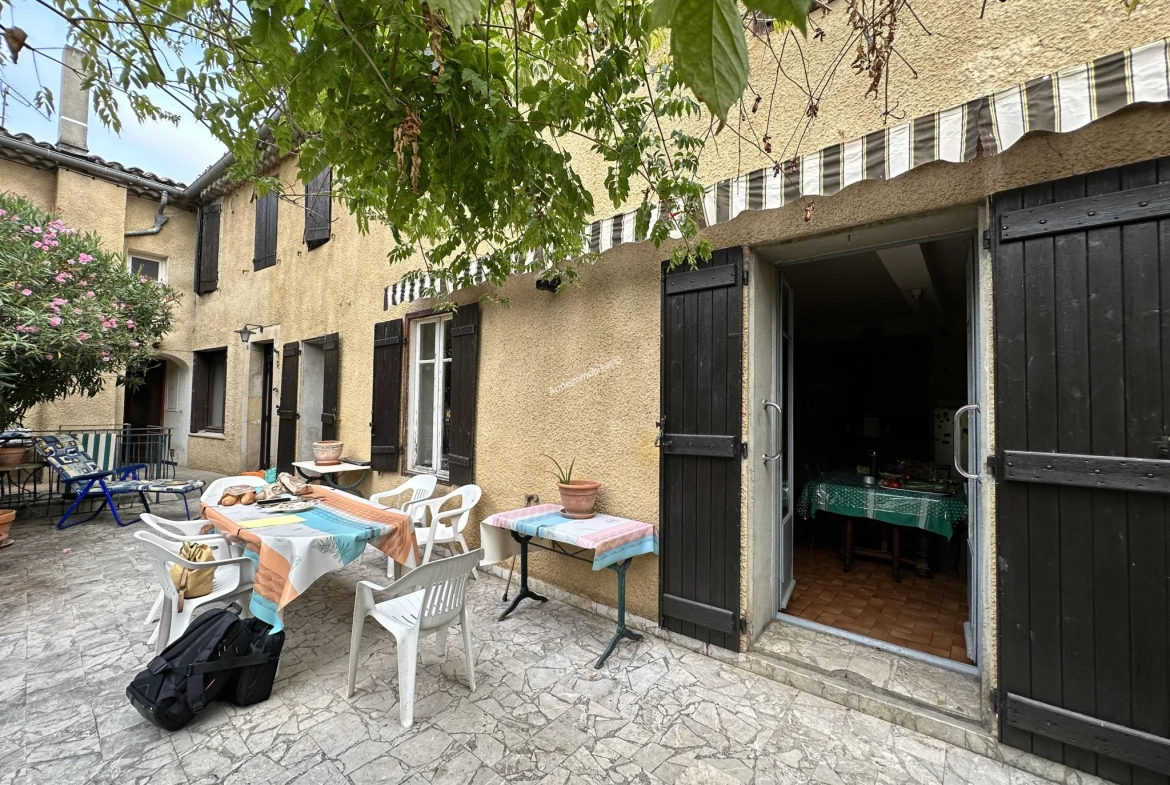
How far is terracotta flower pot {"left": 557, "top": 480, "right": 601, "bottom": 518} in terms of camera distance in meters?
3.79

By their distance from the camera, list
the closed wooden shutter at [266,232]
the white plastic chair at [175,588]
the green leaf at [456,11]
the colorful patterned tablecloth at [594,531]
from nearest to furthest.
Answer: the green leaf at [456,11]
the white plastic chair at [175,588]
the colorful patterned tablecloth at [594,531]
the closed wooden shutter at [266,232]

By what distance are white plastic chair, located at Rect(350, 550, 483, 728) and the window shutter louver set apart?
1057 centimetres

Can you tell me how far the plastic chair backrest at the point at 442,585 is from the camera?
271 cm

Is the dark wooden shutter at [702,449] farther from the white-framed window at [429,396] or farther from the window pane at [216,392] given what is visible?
the window pane at [216,392]

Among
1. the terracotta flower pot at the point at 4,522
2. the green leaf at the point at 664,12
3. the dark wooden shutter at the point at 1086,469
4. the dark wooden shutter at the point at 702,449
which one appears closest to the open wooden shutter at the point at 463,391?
the dark wooden shutter at the point at 702,449

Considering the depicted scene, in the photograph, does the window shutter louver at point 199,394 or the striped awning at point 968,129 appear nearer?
the striped awning at point 968,129

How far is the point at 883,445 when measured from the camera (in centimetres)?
802

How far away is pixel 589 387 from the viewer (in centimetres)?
418

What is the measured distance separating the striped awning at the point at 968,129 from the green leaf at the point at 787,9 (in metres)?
2.25

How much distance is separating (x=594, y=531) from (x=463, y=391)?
249cm

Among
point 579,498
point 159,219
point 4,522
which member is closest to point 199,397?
point 159,219

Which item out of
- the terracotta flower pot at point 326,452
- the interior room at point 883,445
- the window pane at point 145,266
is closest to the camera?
the interior room at point 883,445

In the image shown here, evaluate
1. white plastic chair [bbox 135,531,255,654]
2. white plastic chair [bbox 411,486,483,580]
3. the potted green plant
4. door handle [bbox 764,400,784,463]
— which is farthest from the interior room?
white plastic chair [bbox 135,531,255,654]

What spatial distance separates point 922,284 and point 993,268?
120 inches
